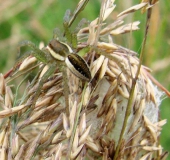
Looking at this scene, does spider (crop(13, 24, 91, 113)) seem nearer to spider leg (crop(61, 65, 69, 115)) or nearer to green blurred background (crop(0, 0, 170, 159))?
spider leg (crop(61, 65, 69, 115))

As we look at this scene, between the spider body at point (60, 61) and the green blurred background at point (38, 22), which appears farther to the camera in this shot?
the green blurred background at point (38, 22)

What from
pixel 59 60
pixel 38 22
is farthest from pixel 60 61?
pixel 38 22

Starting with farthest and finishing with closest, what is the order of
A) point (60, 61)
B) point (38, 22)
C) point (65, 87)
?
1. point (38, 22)
2. point (60, 61)
3. point (65, 87)

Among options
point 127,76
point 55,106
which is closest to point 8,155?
point 55,106

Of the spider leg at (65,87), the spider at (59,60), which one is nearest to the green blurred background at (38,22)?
the spider at (59,60)

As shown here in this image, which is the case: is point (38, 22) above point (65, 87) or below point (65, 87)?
above

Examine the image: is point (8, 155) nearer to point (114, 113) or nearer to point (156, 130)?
point (114, 113)

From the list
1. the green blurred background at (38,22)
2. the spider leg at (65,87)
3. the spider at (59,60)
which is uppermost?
the green blurred background at (38,22)

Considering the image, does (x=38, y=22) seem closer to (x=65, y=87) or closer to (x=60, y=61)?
(x=60, y=61)

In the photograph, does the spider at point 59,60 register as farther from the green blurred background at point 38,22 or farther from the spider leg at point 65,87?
the green blurred background at point 38,22

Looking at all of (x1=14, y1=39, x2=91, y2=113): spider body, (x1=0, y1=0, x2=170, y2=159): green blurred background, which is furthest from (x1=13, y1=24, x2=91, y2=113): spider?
(x1=0, y1=0, x2=170, y2=159): green blurred background
